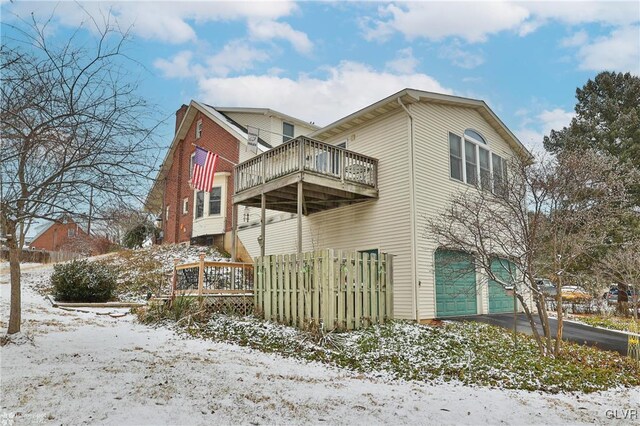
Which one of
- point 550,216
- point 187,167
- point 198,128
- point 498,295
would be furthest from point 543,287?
point 187,167

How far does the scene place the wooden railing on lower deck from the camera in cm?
1052

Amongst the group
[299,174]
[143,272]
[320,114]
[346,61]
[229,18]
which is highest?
[320,114]

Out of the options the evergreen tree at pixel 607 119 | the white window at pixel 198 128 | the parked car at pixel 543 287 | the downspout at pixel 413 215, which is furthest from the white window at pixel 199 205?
the evergreen tree at pixel 607 119

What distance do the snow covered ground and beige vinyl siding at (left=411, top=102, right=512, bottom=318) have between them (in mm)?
5415

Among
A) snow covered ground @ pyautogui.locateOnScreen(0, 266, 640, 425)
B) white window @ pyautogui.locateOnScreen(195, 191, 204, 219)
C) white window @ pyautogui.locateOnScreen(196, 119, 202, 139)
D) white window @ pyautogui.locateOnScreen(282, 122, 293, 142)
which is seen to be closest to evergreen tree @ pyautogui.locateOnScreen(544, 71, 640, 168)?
white window @ pyautogui.locateOnScreen(282, 122, 293, 142)

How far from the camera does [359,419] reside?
4.12 metres

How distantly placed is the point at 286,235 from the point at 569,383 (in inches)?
431

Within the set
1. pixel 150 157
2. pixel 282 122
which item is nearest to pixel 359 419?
pixel 150 157

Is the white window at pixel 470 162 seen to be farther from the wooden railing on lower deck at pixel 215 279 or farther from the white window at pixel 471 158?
the wooden railing on lower deck at pixel 215 279

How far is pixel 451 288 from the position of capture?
39.8ft

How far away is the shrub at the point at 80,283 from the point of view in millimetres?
12930

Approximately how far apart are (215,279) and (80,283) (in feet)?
14.8

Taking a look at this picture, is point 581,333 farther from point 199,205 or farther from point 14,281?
point 199,205

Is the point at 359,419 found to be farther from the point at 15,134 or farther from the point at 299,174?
the point at 299,174
